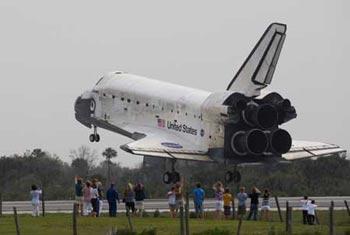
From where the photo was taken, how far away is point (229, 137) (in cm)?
4250

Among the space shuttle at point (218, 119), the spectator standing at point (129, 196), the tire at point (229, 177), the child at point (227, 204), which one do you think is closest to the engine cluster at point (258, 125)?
the space shuttle at point (218, 119)

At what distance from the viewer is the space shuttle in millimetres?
41531

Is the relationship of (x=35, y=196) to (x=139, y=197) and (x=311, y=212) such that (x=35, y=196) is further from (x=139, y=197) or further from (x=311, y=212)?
(x=311, y=212)

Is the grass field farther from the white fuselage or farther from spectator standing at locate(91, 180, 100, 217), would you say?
the white fuselage

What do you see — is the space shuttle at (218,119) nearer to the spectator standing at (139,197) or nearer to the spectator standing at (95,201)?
the spectator standing at (139,197)

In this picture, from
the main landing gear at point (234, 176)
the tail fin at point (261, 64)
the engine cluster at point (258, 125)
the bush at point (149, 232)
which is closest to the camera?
the bush at point (149, 232)

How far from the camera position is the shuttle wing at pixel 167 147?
142ft

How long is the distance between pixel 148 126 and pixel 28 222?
15634mm

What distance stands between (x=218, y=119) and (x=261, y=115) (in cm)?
203

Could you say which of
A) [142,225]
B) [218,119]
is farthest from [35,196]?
[218,119]

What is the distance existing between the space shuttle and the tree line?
2491 mm

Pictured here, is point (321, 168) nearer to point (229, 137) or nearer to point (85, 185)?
point (229, 137)

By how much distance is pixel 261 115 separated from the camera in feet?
135

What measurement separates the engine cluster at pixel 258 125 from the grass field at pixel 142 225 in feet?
25.6
